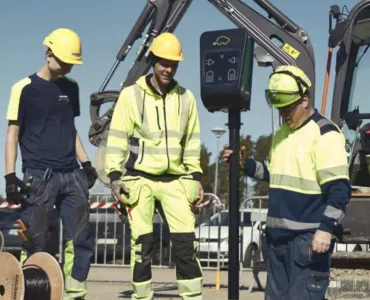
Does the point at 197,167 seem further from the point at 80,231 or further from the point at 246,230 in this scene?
the point at 246,230

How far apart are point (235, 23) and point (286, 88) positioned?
241 inches

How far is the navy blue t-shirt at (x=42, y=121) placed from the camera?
771 centimetres

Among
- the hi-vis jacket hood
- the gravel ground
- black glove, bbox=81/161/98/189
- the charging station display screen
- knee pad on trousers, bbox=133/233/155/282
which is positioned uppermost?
the charging station display screen

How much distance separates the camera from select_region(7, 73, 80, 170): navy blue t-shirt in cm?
771

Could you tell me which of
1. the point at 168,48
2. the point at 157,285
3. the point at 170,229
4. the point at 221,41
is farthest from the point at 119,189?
the point at 157,285

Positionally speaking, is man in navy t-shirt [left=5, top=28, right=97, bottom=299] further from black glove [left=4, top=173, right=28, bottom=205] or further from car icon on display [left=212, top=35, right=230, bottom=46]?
car icon on display [left=212, top=35, right=230, bottom=46]

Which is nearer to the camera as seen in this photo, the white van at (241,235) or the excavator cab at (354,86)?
the excavator cab at (354,86)

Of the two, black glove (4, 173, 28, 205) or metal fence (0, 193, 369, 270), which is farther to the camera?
metal fence (0, 193, 369, 270)

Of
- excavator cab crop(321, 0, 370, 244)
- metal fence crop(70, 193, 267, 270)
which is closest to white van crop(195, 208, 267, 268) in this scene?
metal fence crop(70, 193, 267, 270)

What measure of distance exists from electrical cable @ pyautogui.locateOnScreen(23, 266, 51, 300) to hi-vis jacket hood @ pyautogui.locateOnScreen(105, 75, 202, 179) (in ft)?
3.20

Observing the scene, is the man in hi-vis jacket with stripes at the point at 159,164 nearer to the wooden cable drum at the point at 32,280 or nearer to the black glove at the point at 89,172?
the black glove at the point at 89,172

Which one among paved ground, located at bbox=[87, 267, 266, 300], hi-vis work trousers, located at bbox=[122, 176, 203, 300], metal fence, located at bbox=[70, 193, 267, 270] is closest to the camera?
hi-vis work trousers, located at bbox=[122, 176, 203, 300]

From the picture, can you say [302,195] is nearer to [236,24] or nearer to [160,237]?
[236,24]

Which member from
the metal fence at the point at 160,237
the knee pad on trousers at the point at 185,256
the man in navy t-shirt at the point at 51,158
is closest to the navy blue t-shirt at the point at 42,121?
the man in navy t-shirt at the point at 51,158
